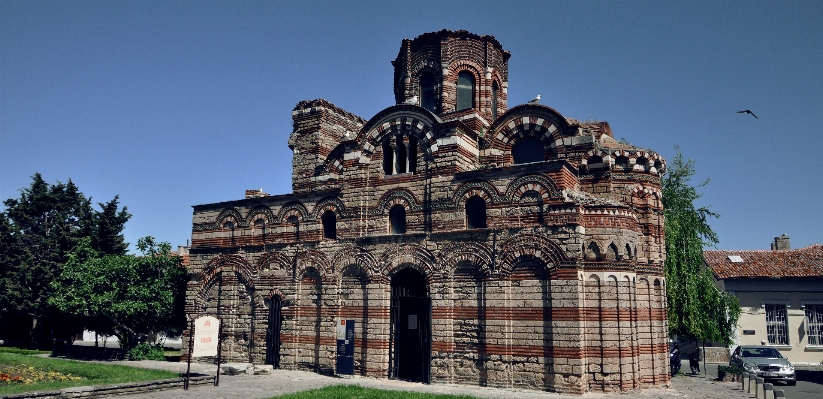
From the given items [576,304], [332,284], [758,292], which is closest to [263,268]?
[332,284]

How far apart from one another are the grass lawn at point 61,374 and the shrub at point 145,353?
1.87m

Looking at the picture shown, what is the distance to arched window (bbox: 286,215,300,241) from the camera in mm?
18922

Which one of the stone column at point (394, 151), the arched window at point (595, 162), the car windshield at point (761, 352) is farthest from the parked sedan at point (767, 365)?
the stone column at point (394, 151)

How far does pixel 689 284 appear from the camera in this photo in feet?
65.4

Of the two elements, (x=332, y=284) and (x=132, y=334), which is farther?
(x=132, y=334)

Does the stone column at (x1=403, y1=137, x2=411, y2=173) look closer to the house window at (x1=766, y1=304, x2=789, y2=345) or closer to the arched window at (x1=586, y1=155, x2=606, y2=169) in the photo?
the arched window at (x1=586, y1=155, x2=606, y2=169)

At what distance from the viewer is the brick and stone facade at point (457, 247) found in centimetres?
1449

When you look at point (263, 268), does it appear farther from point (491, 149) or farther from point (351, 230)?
point (491, 149)

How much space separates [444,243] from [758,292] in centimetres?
2058

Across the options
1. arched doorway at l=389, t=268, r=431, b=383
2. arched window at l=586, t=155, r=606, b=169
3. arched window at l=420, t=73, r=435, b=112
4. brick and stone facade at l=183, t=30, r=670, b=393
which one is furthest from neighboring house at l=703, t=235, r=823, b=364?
arched doorway at l=389, t=268, r=431, b=383

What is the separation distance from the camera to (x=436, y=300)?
15930mm

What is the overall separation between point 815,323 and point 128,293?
1186 inches

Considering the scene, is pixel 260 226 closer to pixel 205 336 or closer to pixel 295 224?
pixel 295 224

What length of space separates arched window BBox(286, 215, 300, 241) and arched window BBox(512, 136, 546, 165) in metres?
7.23
